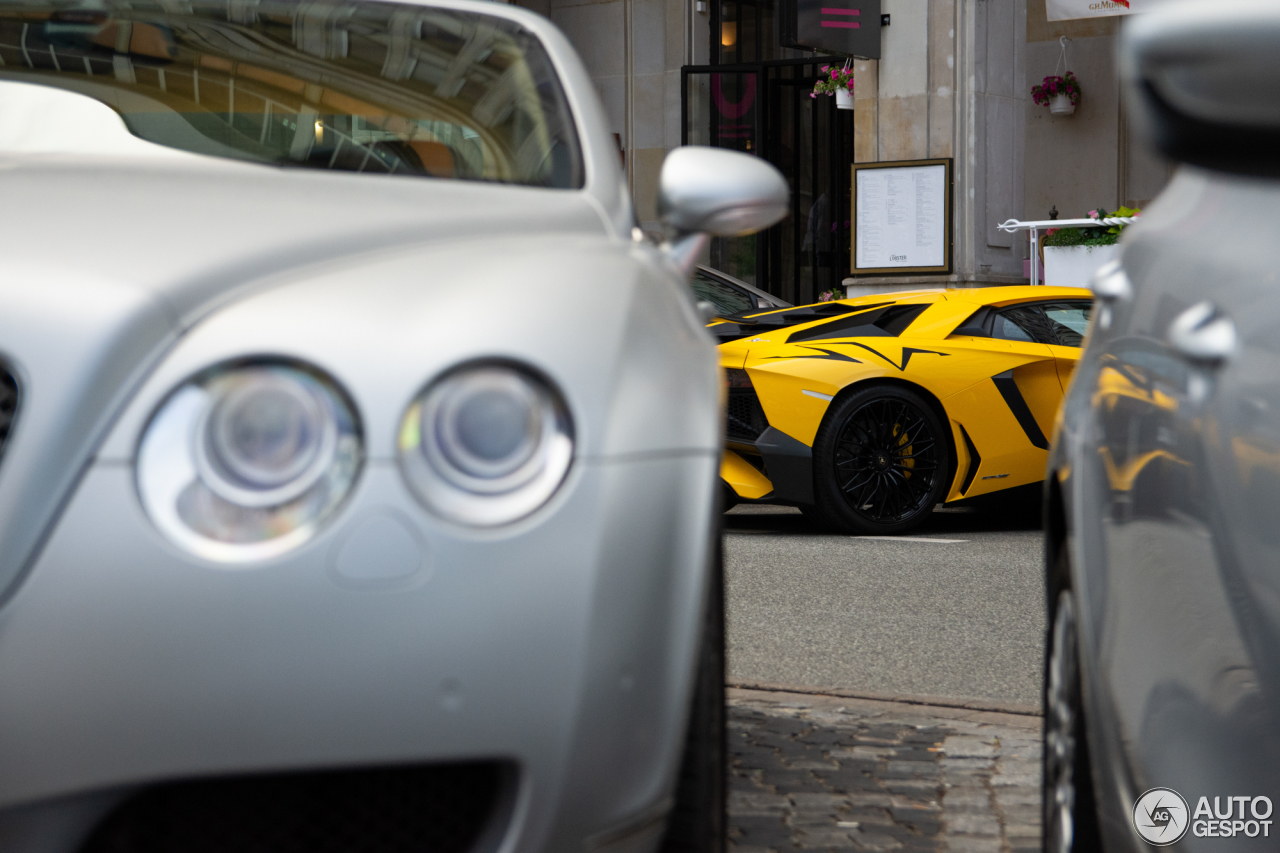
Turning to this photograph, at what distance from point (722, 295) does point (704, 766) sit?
993 cm

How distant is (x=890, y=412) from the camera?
26.2 ft

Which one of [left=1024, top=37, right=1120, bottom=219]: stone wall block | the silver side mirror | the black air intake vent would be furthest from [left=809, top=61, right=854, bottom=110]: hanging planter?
the silver side mirror

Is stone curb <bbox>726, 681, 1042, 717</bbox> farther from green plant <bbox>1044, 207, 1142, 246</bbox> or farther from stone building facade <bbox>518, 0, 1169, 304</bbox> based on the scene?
green plant <bbox>1044, 207, 1142, 246</bbox>

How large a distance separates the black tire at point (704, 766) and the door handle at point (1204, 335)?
0.58 metres

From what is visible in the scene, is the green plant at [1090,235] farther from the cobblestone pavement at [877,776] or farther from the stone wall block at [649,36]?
the cobblestone pavement at [877,776]

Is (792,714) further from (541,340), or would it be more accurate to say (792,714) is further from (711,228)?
(541,340)

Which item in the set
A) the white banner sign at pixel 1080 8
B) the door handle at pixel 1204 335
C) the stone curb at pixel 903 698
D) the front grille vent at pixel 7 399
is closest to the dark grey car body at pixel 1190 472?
the door handle at pixel 1204 335

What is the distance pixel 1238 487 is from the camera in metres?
1.36

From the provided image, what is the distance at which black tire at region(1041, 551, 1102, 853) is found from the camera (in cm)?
195

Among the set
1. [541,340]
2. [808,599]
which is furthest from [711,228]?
[808,599]

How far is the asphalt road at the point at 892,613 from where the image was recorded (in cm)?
446

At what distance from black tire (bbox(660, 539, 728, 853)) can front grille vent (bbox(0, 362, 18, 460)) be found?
74 centimetres

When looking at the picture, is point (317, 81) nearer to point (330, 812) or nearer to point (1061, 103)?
point (330, 812)

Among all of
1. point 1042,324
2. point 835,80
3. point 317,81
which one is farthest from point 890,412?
point 835,80
